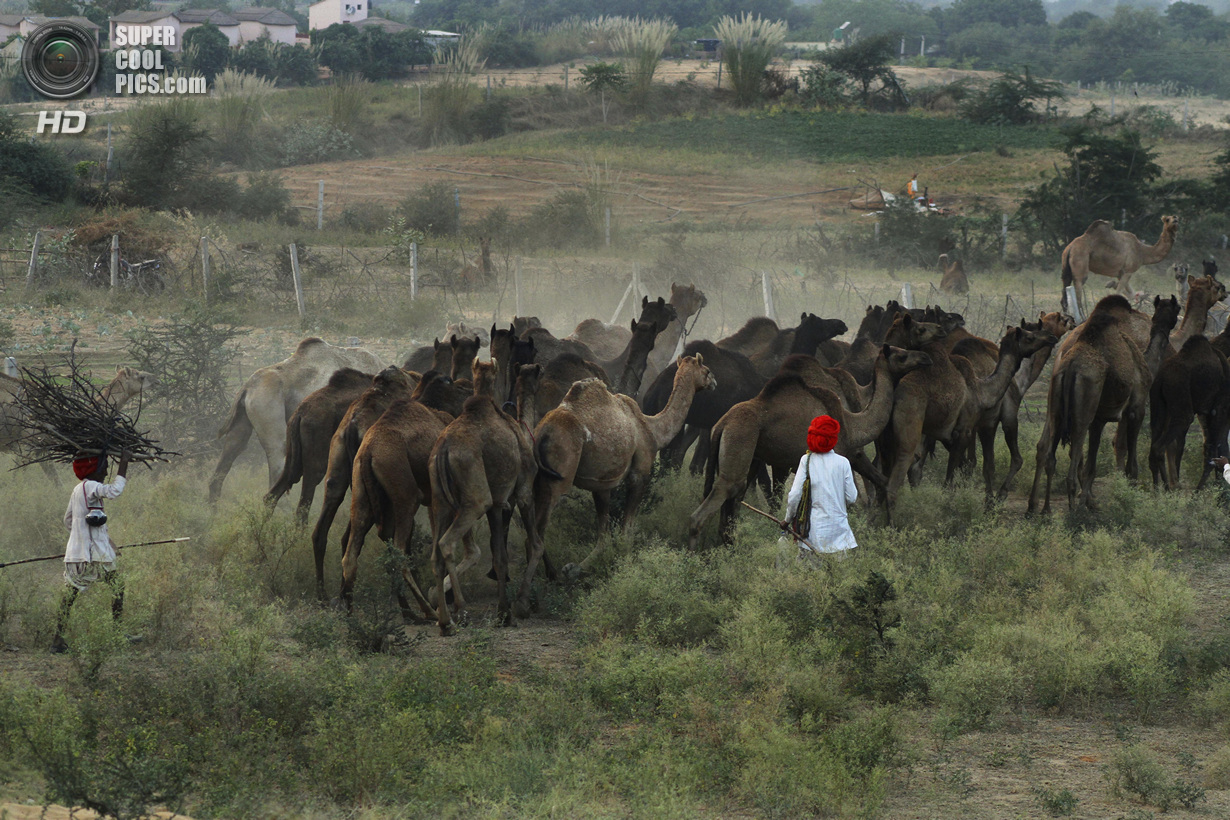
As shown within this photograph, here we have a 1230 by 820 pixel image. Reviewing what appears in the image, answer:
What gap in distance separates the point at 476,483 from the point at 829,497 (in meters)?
2.44

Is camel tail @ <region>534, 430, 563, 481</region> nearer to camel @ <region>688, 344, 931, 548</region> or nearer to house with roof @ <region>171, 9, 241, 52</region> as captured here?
camel @ <region>688, 344, 931, 548</region>

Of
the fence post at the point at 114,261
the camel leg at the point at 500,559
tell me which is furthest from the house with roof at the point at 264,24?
the camel leg at the point at 500,559

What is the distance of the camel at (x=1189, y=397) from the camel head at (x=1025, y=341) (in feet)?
5.15

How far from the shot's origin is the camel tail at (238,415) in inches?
460

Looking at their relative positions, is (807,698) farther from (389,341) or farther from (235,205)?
(235,205)

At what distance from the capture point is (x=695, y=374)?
1101cm

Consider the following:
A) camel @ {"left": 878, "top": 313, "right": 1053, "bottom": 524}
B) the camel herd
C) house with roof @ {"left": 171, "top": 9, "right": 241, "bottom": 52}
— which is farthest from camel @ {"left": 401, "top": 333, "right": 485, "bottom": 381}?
house with roof @ {"left": 171, "top": 9, "right": 241, "bottom": 52}

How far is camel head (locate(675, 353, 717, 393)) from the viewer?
10969 mm

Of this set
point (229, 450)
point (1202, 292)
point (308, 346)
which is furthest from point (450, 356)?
point (1202, 292)

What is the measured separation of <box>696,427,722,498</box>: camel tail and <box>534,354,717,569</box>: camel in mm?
484

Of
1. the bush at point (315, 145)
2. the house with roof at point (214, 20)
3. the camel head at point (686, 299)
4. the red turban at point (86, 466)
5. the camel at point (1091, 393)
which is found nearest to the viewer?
the red turban at point (86, 466)

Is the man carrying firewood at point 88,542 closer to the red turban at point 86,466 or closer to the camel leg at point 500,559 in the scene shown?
the red turban at point 86,466

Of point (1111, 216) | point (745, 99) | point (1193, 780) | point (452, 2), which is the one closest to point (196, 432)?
point (1193, 780)

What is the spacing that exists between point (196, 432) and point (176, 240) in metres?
15.1
